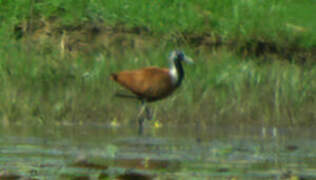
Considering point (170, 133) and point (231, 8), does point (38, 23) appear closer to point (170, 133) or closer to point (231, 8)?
point (231, 8)

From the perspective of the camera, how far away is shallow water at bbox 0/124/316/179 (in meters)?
8.07

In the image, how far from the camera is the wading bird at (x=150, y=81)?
1298 centimetres

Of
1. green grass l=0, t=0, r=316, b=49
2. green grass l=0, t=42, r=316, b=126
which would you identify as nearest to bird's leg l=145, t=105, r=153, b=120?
green grass l=0, t=42, r=316, b=126

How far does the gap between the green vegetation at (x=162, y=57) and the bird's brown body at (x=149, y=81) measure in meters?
0.21

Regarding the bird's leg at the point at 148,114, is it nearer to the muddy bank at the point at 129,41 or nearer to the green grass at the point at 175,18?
the muddy bank at the point at 129,41

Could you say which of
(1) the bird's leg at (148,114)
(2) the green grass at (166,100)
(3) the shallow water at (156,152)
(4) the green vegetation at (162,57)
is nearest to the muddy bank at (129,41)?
(4) the green vegetation at (162,57)

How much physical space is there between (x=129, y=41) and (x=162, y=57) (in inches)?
51.5

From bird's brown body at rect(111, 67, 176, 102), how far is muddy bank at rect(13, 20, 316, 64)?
2.46 m

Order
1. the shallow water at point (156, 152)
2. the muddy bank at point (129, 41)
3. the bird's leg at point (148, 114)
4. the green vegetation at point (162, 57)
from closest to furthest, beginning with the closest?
the shallow water at point (156, 152) → the bird's leg at point (148, 114) → the green vegetation at point (162, 57) → the muddy bank at point (129, 41)

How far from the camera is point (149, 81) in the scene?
42.8ft

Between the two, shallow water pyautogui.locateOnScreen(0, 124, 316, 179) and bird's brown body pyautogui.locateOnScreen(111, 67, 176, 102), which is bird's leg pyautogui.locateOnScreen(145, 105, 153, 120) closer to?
bird's brown body pyautogui.locateOnScreen(111, 67, 176, 102)

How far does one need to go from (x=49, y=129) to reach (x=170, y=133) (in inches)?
64.0

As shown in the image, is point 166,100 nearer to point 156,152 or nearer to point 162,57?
point 162,57

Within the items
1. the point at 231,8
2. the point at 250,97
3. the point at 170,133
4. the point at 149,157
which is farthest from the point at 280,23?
the point at 149,157
